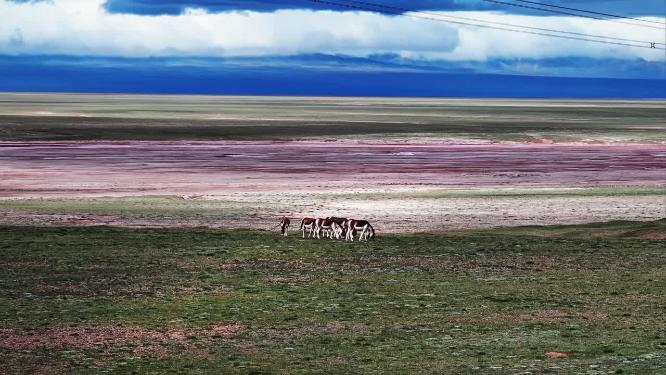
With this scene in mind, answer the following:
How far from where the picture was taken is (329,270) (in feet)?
93.6

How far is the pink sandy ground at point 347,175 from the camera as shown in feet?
146

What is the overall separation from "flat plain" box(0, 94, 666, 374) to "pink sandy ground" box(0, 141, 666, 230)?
251mm

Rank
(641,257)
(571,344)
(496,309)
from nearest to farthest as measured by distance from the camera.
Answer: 1. (571,344)
2. (496,309)
3. (641,257)

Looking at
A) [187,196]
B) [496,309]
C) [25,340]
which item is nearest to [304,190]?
[187,196]

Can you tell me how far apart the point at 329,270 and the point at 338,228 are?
19.8 ft

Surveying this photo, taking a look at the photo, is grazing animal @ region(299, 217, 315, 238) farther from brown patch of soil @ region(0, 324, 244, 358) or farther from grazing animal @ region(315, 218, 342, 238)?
brown patch of soil @ region(0, 324, 244, 358)

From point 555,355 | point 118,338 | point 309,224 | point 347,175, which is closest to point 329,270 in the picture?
point 309,224

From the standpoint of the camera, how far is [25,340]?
64.4ft

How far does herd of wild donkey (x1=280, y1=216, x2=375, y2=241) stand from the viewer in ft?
112

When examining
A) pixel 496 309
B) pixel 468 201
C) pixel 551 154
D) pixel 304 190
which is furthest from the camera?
pixel 551 154

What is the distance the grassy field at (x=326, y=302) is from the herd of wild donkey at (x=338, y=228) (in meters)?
0.59

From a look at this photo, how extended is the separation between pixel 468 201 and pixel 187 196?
11.2 meters

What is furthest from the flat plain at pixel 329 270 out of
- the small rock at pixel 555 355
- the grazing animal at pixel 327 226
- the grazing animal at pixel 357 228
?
the grazing animal at pixel 357 228

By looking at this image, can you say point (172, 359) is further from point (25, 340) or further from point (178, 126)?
point (178, 126)
